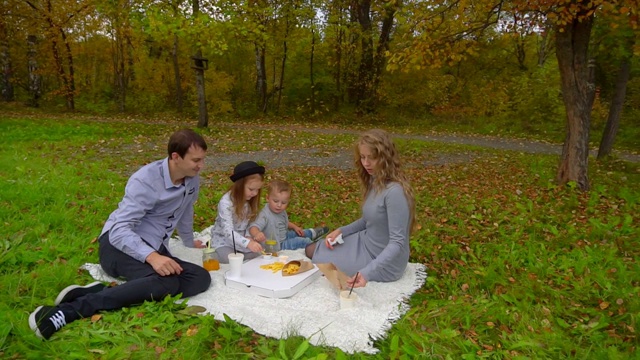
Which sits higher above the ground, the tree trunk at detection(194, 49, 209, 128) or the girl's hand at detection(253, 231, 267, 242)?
the tree trunk at detection(194, 49, 209, 128)

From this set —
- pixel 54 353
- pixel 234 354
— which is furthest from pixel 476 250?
pixel 54 353

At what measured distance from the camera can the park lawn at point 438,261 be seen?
283 centimetres

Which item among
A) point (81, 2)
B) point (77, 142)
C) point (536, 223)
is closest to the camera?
point (536, 223)

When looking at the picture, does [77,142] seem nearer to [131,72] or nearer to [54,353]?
[54,353]

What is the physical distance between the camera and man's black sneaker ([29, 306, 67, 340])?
2721 mm

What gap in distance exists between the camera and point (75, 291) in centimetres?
317

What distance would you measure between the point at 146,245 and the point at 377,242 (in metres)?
1.90

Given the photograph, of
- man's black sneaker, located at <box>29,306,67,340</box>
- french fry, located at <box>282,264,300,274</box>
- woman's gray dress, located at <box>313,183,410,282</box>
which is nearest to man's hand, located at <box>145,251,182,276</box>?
man's black sneaker, located at <box>29,306,67,340</box>

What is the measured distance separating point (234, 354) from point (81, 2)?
1985 centimetres

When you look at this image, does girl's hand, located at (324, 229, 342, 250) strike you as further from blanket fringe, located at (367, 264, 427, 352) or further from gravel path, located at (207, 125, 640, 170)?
gravel path, located at (207, 125, 640, 170)

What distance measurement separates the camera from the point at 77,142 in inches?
428

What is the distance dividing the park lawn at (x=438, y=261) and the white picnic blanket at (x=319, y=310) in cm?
10

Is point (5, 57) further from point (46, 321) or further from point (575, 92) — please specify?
point (575, 92)

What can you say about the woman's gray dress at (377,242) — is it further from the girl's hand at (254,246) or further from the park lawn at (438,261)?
the girl's hand at (254,246)
